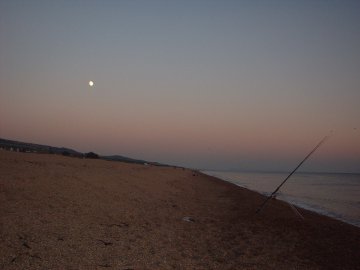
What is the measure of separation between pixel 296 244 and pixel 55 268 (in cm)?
693

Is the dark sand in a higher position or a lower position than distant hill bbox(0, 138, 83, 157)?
lower

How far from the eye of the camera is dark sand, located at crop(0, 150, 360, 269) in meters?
6.98

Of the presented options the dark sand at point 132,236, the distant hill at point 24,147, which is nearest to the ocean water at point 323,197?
the dark sand at point 132,236

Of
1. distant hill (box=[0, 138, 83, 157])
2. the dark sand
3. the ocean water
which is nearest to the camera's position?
the dark sand

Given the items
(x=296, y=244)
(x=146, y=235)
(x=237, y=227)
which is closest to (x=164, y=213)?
(x=237, y=227)

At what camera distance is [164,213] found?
43.8 ft

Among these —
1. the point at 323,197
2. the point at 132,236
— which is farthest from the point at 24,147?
the point at 132,236

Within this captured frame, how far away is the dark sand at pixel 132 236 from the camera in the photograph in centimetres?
698

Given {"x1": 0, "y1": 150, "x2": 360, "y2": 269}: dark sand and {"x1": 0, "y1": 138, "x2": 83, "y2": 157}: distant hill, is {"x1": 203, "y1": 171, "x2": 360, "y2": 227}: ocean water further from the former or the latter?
{"x1": 0, "y1": 138, "x2": 83, "y2": 157}: distant hill

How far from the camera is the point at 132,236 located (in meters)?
9.07

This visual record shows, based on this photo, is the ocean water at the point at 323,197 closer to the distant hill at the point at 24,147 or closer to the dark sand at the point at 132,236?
the dark sand at the point at 132,236

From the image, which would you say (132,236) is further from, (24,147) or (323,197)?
(24,147)

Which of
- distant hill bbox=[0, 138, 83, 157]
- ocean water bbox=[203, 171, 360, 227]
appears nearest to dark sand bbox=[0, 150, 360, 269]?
ocean water bbox=[203, 171, 360, 227]

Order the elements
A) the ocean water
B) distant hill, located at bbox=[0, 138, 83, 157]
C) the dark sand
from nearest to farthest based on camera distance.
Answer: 1. the dark sand
2. the ocean water
3. distant hill, located at bbox=[0, 138, 83, 157]
